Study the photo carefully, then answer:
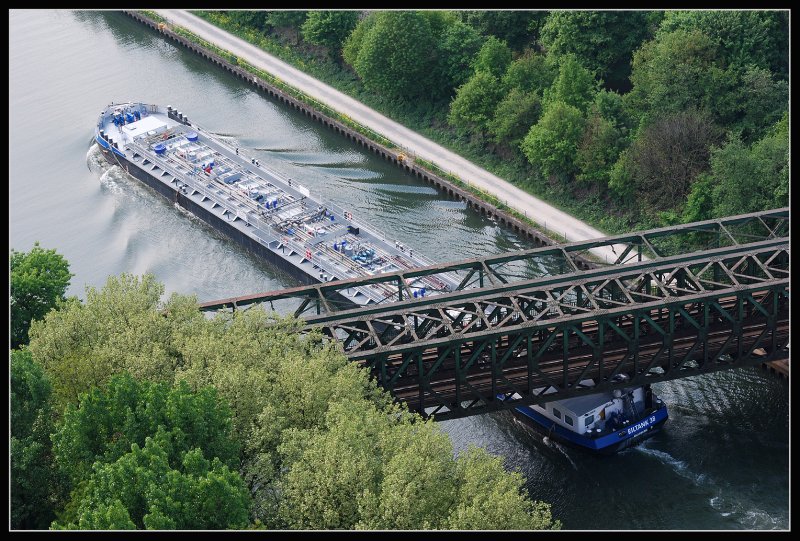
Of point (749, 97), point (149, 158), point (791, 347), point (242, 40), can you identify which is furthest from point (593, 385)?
point (242, 40)

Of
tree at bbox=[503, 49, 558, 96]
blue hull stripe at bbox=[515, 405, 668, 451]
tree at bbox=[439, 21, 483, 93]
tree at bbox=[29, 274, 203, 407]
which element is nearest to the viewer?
tree at bbox=[29, 274, 203, 407]

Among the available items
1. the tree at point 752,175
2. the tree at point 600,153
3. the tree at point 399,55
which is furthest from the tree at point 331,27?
the tree at point 752,175

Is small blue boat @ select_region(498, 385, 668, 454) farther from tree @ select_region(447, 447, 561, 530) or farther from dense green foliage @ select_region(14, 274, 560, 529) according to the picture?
tree @ select_region(447, 447, 561, 530)

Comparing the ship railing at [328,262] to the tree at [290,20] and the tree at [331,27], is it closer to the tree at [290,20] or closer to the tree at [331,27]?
the tree at [331,27]

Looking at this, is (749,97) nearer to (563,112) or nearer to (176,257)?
(563,112)

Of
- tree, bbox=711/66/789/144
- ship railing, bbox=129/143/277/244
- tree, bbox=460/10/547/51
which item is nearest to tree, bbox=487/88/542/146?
tree, bbox=460/10/547/51

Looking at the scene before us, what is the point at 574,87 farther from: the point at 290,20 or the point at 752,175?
the point at 290,20
